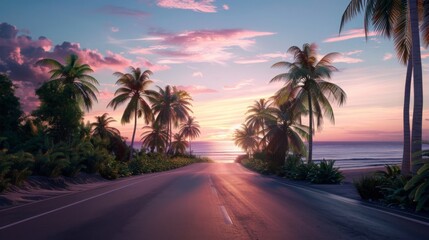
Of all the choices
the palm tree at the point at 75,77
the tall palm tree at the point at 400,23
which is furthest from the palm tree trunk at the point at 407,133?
the palm tree at the point at 75,77

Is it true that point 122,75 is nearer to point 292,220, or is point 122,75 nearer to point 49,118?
point 49,118

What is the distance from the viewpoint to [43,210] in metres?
10.5

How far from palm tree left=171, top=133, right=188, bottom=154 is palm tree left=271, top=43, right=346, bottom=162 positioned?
2565 inches

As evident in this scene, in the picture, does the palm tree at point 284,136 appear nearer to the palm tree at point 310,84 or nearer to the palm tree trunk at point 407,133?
the palm tree at point 310,84

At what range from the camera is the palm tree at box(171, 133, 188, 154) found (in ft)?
310

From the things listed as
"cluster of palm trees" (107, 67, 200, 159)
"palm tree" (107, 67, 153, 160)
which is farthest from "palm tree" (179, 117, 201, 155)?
"palm tree" (107, 67, 153, 160)

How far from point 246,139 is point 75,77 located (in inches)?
2251

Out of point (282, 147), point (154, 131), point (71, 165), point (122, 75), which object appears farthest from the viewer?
point (154, 131)

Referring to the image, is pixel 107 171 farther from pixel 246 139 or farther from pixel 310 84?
pixel 246 139

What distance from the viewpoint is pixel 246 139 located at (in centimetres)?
8781

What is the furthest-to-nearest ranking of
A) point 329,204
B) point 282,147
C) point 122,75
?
point 122,75, point 282,147, point 329,204

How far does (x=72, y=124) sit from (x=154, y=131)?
42.8 m

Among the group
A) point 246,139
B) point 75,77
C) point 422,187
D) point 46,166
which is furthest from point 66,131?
point 246,139

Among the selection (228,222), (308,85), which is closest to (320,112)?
(308,85)
